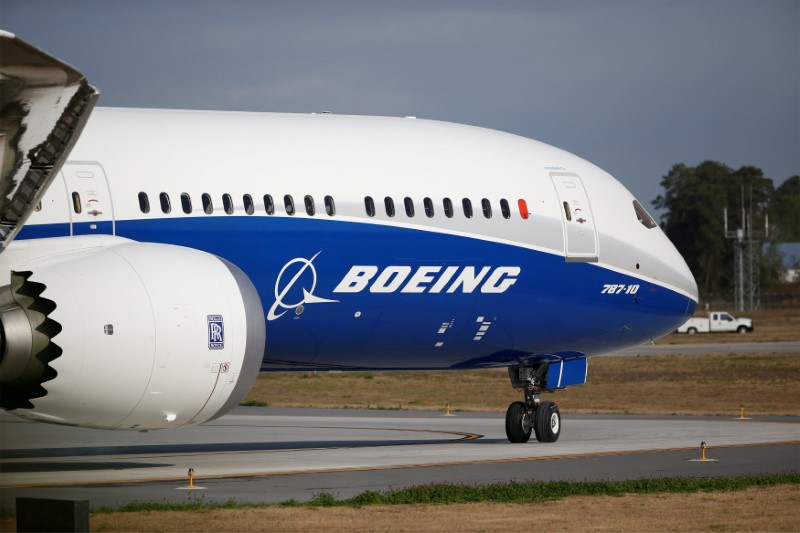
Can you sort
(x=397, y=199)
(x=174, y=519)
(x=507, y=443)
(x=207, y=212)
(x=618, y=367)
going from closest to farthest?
1. (x=174, y=519)
2. (x=207, y=212)
3. (x=397, y=199)
4. (x=507, y=443)
5. (x=618, y=367)

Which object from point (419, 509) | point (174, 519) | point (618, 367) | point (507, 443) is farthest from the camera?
point (618, 367)

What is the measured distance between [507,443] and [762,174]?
148 meters

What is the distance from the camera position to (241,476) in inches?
741

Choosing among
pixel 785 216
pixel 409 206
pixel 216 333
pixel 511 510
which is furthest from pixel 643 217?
pixel 785 216

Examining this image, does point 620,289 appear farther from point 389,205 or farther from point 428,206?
point 389,205

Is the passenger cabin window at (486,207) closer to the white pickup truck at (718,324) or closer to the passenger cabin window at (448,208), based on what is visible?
the passenger cabin window at (448,208)

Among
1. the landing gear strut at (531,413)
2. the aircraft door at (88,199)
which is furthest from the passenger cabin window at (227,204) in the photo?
the landing gear strut at (531,413)

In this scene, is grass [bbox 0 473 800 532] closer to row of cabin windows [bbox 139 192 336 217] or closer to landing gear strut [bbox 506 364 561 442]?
row of cabin windows [bbox 139 192 336 217]

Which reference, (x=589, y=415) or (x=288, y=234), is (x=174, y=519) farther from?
(x=589, y=415)

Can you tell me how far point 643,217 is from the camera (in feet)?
80.9

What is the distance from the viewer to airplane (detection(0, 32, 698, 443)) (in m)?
13.8

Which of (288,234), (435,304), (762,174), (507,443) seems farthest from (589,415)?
(762,174)

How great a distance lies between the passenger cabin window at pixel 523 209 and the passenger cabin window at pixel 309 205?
3.93 meters

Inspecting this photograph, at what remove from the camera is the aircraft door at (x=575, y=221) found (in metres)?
23.1
